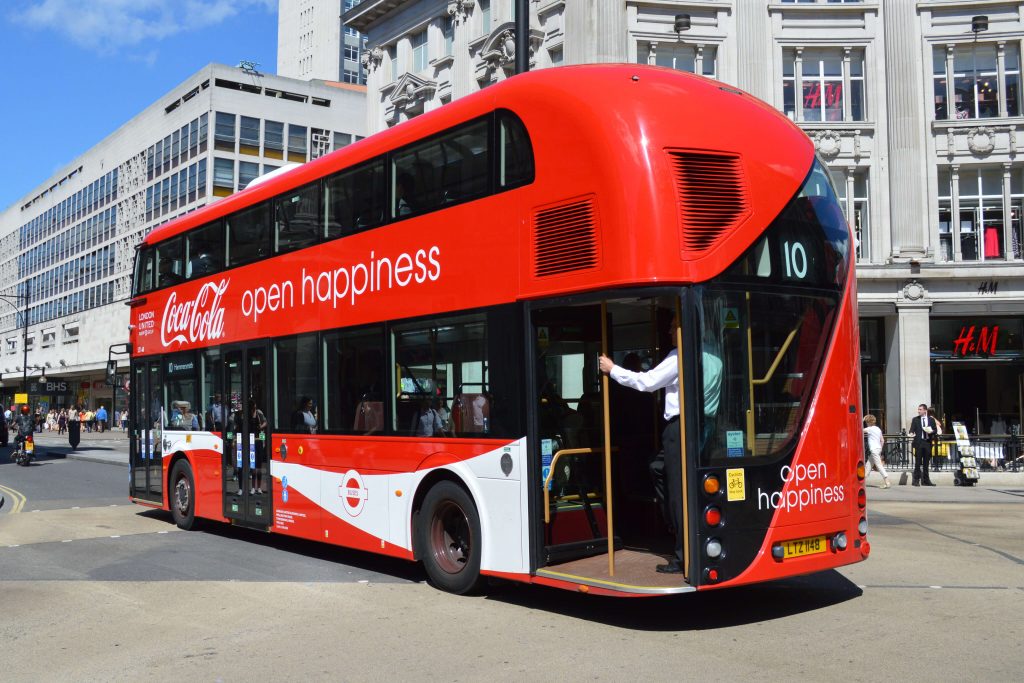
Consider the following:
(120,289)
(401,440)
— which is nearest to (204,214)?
(401,440)

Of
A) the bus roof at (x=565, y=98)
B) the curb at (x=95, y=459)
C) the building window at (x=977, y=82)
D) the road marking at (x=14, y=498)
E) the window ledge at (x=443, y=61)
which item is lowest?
the curb at (x=95, y=459)

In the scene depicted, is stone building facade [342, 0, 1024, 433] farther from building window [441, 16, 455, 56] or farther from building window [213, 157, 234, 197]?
building window [213, 157, 234, 197]

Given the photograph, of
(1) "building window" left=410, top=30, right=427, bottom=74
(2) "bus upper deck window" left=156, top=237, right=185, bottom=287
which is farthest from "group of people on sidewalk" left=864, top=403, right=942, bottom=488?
(1) "building window" left=410, top=30, right=427, bottom=74

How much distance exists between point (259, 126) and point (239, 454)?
2233 inches

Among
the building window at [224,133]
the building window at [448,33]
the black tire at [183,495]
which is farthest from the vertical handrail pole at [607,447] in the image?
the building window at [224,133]

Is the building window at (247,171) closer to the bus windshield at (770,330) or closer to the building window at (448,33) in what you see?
the building window at (448,33)

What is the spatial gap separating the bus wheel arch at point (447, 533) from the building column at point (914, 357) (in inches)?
965

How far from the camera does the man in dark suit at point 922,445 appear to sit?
21797mm

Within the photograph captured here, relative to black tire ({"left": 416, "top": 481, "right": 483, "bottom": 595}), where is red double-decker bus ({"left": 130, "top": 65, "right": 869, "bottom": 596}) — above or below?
above

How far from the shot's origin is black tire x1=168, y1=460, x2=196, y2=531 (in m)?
13.7

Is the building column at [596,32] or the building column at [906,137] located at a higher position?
the building column at [596,32]

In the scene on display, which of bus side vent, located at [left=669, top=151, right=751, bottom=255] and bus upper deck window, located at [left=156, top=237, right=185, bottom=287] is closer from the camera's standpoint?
bus side vent, located at [left=669, top=151, right=751, bottom=255]

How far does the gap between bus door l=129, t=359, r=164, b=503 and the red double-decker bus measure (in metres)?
4.57

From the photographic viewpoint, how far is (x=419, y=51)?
40312 millimetres
